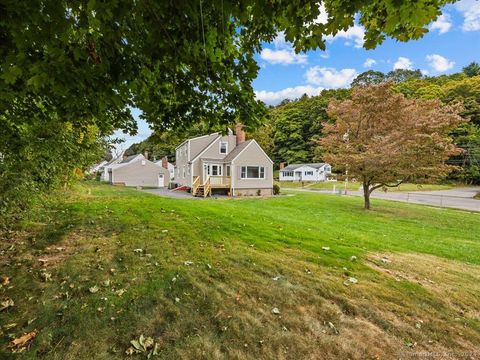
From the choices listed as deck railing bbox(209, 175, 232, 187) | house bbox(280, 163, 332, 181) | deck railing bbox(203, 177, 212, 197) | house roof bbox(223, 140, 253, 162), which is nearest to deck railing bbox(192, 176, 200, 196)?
deck railing bbox(203, 177, 212, 197)

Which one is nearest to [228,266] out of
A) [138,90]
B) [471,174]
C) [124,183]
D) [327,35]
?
[138,90]

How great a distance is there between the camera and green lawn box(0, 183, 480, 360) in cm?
260

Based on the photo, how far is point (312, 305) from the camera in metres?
3.34

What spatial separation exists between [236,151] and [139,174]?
65.6 feet

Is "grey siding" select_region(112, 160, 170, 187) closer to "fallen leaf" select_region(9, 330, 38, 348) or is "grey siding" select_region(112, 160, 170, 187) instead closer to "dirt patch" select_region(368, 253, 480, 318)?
"dirt patch" select_region(368, 253, 480, 318)

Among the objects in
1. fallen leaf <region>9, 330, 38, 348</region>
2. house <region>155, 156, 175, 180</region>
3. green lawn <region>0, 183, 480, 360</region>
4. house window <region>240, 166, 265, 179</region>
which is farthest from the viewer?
house <region>155, 156, 175, 180</region>

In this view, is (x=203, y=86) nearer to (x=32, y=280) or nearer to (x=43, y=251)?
(x=32, y=280)

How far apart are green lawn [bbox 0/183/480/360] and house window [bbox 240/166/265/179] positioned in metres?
17.9

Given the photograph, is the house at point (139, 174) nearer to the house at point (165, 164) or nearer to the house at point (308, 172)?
the house at point (165, 164)

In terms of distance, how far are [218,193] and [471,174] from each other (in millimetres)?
47823

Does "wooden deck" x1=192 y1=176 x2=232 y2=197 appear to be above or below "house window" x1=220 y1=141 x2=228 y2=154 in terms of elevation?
below

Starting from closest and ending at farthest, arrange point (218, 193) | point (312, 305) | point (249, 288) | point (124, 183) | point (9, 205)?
point (312, 305) < point (249, 288) < point (9, 205) < point (218, 193) < point (124, 183)

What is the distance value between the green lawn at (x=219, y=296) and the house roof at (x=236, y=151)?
59.2 feet

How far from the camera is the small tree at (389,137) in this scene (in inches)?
554
